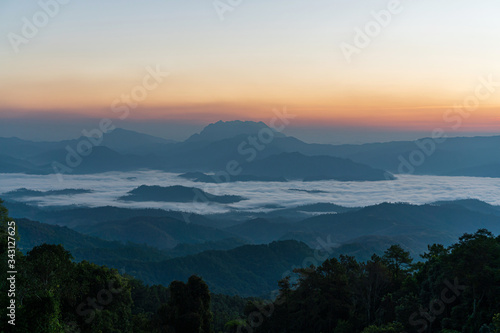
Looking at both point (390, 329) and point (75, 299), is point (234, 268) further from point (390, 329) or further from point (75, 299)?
point (390, 329)

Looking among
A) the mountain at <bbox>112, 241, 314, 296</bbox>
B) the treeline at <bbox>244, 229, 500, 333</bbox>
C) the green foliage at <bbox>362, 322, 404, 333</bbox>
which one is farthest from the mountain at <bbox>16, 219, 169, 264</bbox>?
the green foliage at <bbox>362, 322, 404, 333</bbox>

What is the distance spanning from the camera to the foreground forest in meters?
24.3

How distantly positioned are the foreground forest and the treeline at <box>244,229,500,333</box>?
2.7 inches

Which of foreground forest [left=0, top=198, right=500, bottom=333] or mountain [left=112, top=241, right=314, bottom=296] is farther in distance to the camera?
mountain [left=112, top=241, right=314, bottom=296]

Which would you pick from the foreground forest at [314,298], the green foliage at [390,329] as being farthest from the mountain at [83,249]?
the green foliage at [390,329]

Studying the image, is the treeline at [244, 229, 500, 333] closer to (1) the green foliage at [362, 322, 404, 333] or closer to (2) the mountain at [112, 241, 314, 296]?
(1) the green foliage at [362, 322, 404, 333]

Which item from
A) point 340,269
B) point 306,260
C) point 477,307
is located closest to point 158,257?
point 306,260

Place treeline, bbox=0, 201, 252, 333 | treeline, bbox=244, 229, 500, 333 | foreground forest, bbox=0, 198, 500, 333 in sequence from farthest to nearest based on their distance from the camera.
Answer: treeline, bbox=244, 229, 500, 333 < foreground forest, bbox=0, 198, 500, 333 < treeline, bbox=0, 201, 252, 333

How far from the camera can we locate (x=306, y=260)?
559ft

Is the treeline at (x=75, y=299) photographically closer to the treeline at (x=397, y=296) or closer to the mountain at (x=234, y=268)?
the treeline at (x=397, y=296)

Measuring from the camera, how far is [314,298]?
3838 centimetres

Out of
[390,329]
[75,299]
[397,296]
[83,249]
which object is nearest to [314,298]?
[397,296]

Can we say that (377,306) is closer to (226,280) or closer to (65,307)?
(65,307)

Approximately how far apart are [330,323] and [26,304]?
26726 millimetres
